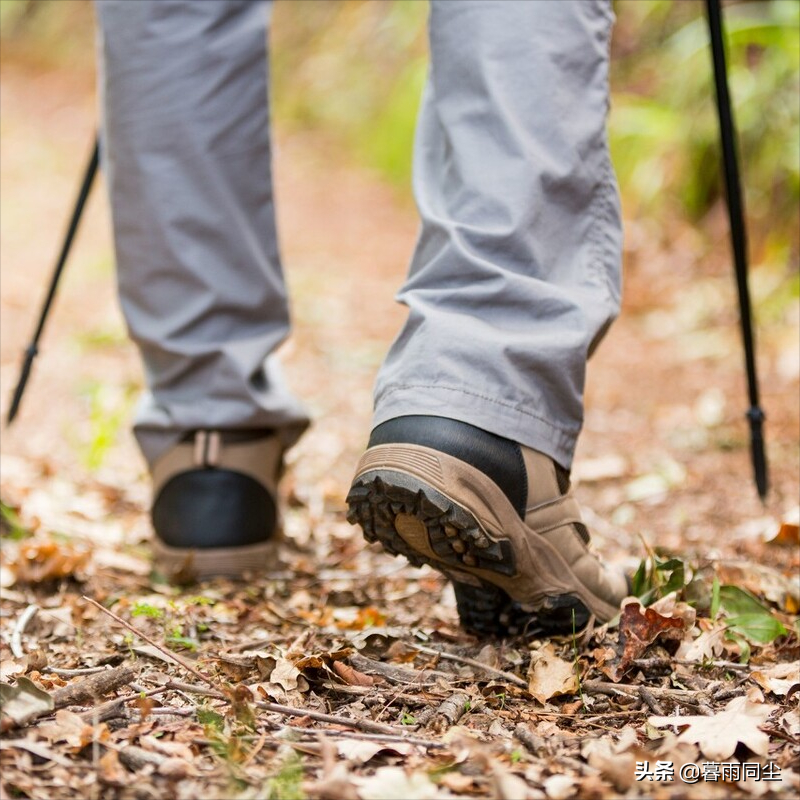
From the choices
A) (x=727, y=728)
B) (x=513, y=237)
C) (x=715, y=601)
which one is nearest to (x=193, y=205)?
(x=513, y=237)

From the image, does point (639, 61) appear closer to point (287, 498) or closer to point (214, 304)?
point (287, 498)

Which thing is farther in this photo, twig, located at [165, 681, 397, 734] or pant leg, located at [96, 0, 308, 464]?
pant leg, located at [96, 0, 308, 464]

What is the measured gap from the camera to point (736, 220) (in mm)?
1594

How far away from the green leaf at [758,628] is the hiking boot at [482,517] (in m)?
0.16

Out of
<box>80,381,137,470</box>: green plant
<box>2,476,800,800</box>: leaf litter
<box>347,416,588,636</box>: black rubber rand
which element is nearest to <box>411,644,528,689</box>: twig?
<box>2,476,800,800</box>: leaf litter

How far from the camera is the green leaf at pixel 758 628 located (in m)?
1.19

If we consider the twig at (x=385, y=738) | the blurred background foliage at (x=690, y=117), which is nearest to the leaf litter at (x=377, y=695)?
the twig at (x=385, y=738)

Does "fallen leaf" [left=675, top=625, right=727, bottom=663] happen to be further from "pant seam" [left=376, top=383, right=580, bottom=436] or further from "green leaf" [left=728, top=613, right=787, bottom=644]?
"pant seam" [left=376, top=383, right=580, bottom=436]

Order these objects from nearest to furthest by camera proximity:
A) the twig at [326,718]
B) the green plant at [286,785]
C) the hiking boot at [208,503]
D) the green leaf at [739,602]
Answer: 1. the green plant at [286,785]
2. the twig at [326,718]
3. the green leaf at [739,602]
4. the hiking boot at [208,503]

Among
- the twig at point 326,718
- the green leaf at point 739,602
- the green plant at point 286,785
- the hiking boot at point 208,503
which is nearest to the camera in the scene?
the green plant at point 286,785

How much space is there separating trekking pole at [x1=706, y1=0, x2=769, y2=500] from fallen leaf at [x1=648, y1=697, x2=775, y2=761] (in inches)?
29.7

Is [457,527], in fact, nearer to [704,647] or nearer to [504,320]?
[504,320]

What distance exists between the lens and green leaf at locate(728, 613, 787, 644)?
1.19 metres

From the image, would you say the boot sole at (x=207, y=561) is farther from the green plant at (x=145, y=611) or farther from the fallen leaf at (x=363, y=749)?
the fallen leaf at (x=363, y=749)
